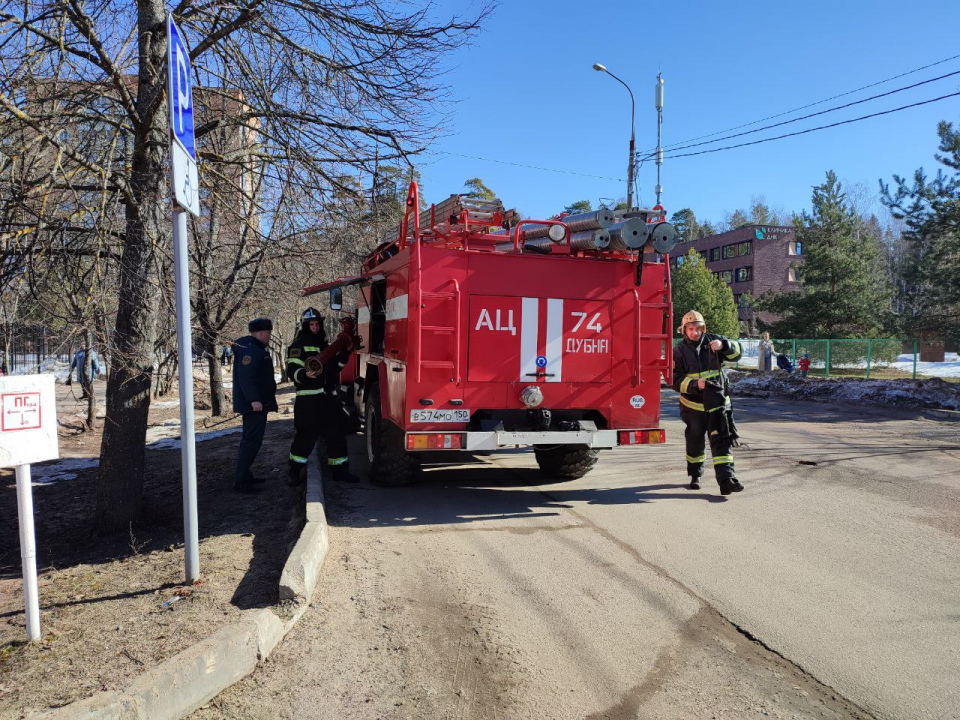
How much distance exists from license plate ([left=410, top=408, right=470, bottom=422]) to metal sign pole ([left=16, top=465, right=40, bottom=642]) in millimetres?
3206

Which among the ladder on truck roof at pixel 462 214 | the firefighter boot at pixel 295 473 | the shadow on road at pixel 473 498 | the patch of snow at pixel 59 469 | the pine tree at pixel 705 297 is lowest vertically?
the patch of snow at pixel 59 469

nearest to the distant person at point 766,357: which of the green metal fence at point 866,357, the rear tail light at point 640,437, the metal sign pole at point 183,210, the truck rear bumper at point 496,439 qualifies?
the green metal fence at point 866,357

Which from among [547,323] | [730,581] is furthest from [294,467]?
[730,581]

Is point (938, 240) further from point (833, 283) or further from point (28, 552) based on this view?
point (28, 552)

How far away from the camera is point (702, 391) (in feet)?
23.5

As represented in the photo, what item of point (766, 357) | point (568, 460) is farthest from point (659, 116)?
point (568, 460)

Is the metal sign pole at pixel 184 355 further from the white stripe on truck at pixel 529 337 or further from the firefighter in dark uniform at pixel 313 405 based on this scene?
the white stripe on truck at pixel 529 337

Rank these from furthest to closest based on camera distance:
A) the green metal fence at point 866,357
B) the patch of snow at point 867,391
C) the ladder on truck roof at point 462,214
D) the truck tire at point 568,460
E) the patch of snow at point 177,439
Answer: the green metal fence at point 866,357 → the patch of snow at point 867,391 → the patch of snow at point 177,439 → the truck tire at point 568,460 → the ladder on truck roof at point 462,214

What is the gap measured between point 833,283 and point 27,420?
110 ft

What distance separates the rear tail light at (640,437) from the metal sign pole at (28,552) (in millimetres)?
4808

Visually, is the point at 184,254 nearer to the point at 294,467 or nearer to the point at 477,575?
the point at 477,575

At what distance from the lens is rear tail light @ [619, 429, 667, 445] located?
6629 mm

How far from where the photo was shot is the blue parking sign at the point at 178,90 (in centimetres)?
379

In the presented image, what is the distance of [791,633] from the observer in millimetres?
3785
